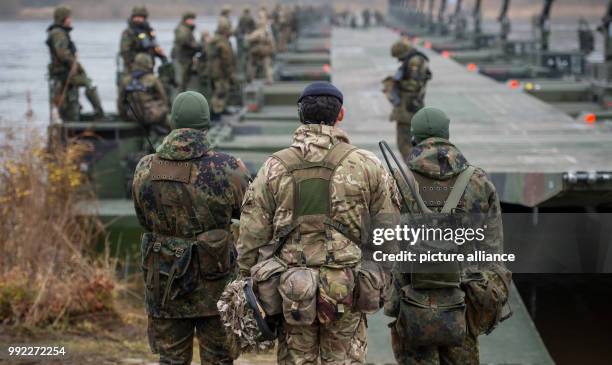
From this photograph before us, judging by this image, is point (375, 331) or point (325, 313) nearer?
point (325, 313)

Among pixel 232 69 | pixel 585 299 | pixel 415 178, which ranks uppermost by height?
pixel 415 178

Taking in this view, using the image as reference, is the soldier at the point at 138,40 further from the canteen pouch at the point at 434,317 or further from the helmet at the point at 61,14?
the canteen pouch at the point at 434,317

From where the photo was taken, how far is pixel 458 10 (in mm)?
41594

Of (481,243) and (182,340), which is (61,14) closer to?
(182,340)

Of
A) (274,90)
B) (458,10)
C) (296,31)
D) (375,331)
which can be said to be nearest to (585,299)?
(375,331)

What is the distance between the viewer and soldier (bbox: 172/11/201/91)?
1808 centimetres

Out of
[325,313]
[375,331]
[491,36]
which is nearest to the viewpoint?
[325,313]

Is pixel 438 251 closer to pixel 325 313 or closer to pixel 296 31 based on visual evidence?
pixel 325 313

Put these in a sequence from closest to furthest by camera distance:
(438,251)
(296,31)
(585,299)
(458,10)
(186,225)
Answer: (438,251)
(186,225)
(585,299)
(296,31)
(458,10)

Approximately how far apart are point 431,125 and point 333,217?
2.91ft

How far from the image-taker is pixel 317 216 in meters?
4.75

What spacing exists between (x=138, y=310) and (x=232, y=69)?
10.1 metres

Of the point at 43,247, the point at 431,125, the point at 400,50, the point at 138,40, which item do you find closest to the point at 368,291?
the point at 431,125

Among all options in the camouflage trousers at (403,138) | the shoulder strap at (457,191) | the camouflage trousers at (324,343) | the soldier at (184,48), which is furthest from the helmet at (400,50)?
the soldier at (184,48)
